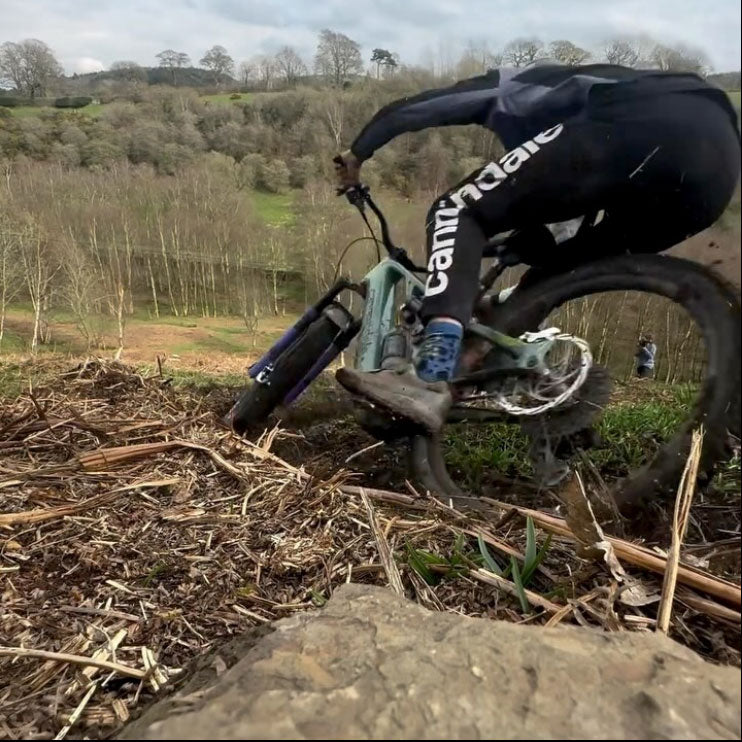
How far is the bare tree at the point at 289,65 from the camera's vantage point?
2.17 metres

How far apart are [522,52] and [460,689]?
1254 mm

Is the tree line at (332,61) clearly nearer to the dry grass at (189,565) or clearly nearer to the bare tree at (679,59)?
the bare tree at (679,59)

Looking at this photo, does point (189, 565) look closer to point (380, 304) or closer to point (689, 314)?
point (380, 304)

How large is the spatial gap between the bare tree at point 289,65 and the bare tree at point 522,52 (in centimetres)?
91

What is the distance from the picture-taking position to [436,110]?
1.51 metres

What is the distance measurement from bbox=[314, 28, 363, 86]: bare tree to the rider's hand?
0.32m

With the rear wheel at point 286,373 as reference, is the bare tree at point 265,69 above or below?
above

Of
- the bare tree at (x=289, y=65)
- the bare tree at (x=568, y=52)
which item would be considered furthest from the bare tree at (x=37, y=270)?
the bare tree at (x=568, y=52)

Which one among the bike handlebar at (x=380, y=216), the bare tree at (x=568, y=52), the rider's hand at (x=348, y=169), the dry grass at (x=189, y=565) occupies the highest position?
the bare tree at (x=568, y=52)

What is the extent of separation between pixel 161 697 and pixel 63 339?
12.0 ft

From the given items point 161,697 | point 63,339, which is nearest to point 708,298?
point 161,697

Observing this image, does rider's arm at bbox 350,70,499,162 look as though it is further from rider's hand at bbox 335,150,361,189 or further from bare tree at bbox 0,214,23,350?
bare tree at bbox 0,214,23,350

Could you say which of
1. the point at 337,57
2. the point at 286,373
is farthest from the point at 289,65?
the point at 286,373

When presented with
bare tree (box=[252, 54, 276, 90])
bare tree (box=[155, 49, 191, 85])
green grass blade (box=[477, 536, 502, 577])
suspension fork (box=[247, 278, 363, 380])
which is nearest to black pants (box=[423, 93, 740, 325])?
green grass blade (box=[477, 536, 502, 577])
